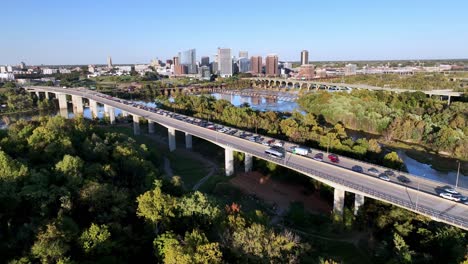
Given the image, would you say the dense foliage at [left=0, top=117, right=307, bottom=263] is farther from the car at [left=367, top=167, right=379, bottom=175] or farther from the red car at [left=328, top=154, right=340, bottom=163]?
the red car at [left=328, top=154, right=340, bottom=163]

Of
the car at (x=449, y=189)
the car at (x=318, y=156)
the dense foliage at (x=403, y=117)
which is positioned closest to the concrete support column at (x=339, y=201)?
the car at (x=318, y=156)

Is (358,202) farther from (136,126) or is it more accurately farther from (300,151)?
(136,126)

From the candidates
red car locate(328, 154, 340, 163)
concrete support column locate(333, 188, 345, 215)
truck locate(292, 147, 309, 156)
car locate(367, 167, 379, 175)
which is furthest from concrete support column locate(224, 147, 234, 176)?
car locate(367, 167, 379, 175)

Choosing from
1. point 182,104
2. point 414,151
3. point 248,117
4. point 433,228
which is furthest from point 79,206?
point 182,104

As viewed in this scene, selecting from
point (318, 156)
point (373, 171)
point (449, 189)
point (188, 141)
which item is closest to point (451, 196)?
point (449, 189)

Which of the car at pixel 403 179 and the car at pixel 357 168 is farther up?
the car at pixel 357 168

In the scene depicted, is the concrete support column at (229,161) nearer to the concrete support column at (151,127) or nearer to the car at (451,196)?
the car at (451,196)

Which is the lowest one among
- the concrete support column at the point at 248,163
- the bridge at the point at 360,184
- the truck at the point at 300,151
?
the concrete support column at the point at 248,163
